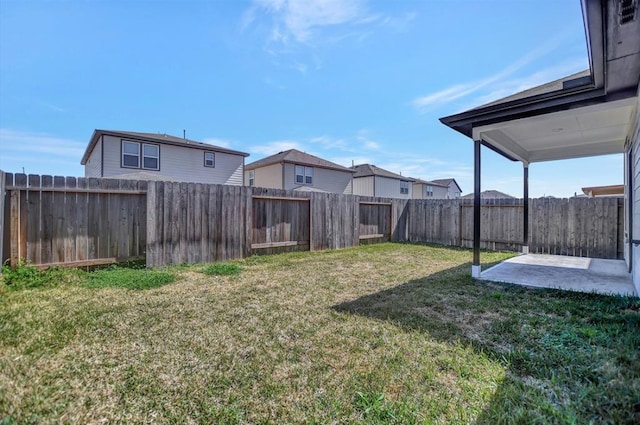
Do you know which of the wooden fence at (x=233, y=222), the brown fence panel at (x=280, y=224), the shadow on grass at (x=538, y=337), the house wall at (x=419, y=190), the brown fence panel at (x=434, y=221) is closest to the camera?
the shadow on grass at (x=538, y=337)

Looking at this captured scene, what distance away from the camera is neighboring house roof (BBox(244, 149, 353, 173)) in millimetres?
18761

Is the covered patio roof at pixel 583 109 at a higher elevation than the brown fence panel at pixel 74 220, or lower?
higher

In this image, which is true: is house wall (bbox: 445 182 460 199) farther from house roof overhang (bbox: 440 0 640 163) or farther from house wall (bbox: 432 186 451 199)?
house roof overhang (bbox: 440 0 640 163)

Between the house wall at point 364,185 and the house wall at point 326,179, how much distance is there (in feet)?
12.3

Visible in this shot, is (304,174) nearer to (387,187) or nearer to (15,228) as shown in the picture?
(387,187)

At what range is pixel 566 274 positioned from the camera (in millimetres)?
5812

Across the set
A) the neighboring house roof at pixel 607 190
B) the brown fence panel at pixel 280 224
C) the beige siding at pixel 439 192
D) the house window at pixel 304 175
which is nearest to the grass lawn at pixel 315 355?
the brown fence panel at pixel 280 224

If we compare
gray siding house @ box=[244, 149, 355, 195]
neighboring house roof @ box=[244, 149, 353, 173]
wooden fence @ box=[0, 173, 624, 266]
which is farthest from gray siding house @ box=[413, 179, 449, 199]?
wooden fence @ box=[0, 173, 624, 266]

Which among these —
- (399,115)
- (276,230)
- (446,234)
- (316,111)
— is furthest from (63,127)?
(446,234)

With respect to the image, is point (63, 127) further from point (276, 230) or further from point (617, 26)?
point (617, 26)

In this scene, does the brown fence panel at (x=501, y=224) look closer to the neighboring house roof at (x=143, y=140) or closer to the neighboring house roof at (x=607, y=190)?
the neighboring house roof at (x=607, y=190)

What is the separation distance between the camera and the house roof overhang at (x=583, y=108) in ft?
8.91

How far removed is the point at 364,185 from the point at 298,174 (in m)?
9.11

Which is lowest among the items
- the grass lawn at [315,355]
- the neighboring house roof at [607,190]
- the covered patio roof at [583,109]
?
the grass lawn at [315,355]
